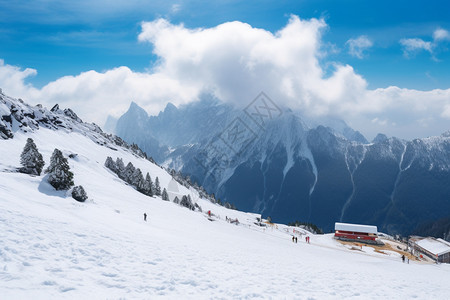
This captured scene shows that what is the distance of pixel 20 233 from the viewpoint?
1531cm

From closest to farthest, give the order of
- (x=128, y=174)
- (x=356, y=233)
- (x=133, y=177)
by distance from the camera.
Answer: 1. (x=133, y=177)
2. (x=128, y=174)
3. (x=356, y=233)

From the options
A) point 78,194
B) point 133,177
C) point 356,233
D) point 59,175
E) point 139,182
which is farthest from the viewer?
point 356,233

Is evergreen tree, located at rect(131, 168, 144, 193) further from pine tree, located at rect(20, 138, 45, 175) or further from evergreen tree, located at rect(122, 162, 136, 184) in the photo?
pine tree, located at rect(20, 138, 45, 175)

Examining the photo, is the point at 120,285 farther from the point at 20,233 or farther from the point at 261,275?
the point at 261,275

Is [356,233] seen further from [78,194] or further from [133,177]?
[78,194]

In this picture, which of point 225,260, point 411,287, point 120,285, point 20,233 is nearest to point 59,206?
point 20,233

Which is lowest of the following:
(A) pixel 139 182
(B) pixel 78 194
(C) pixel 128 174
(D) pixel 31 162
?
(B) pixel 78 194

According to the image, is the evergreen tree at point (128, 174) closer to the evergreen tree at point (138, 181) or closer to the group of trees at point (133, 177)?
the group of trees at point (133, 177)

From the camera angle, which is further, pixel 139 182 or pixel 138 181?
pixel 138 181

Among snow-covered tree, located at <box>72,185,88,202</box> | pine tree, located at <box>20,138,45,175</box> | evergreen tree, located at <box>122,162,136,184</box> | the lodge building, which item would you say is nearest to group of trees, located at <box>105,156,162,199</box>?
evergreen tree, located at <box>122,162,136,184</box>

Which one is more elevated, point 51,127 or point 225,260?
point 51,127

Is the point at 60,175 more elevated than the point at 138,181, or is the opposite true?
the point at 138,181

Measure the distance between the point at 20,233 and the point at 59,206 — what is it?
15.7 meters

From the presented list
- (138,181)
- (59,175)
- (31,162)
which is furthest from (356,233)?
(31,162)
